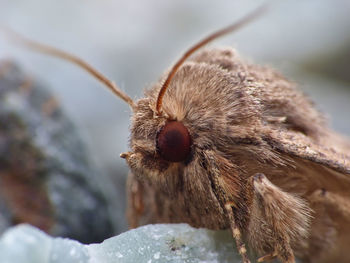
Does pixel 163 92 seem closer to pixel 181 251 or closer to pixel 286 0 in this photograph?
pixel 181 251

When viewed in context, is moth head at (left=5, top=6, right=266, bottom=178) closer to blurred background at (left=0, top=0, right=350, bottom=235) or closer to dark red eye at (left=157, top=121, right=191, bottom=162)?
dark red eye at (left=157, top=121, right=191, bottom=162)

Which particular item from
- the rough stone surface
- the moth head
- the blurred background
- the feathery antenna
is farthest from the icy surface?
the blurred background

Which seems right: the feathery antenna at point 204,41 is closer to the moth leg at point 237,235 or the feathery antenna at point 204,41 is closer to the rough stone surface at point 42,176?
the moth leg at point 237,235

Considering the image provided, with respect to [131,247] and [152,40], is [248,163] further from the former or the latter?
[152,40]

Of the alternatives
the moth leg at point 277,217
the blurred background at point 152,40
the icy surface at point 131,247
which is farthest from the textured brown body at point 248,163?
the blurred background at point 152,40

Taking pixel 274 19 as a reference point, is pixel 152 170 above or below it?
below

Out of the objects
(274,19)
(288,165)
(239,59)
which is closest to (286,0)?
(274,19)

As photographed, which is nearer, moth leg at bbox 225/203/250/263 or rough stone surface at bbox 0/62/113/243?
moth leg at bbox 225/203/250/263
